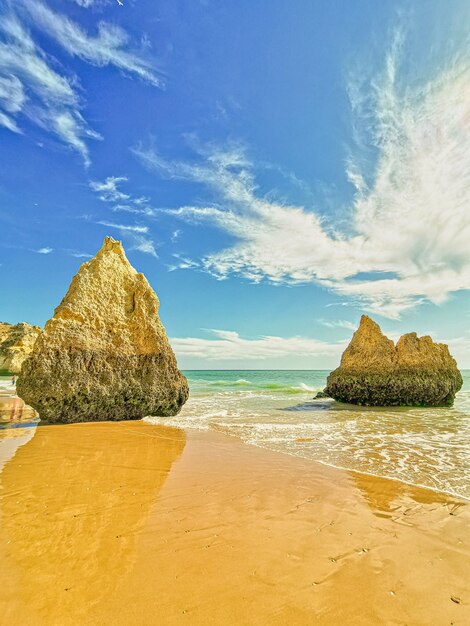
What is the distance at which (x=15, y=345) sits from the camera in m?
41.1

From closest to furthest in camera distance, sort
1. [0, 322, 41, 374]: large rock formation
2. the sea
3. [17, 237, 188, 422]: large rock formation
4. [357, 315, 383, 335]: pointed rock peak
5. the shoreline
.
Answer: the shoreline, the sea, [17, 237, 188, 422]: large rock formation, [357, 315, 383, 335]: pointed rock peak, [0, 322, 41, 374]: large rock formation

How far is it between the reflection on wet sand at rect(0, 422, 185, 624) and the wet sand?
0.06 ft

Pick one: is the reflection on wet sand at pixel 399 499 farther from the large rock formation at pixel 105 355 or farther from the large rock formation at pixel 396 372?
the large rock formation at pixel 396 372

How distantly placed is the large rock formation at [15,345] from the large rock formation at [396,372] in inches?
1384

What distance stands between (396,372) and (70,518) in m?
17.5

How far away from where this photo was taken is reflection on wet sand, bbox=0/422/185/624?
9.18ft

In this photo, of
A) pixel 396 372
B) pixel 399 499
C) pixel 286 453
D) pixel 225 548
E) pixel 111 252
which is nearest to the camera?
pixel 225 548

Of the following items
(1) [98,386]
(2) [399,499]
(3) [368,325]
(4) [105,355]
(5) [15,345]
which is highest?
(5) [15,345]

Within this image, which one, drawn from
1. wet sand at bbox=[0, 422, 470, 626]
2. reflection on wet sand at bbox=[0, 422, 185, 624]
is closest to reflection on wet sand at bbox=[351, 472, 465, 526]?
wet sand at bbox=[0, 422, 470, 626]

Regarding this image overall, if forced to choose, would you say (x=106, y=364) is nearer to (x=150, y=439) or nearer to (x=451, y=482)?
(x=150, y=439)

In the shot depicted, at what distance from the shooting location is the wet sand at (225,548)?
106 inches

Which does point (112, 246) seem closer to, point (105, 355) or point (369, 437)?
point (105, 355)

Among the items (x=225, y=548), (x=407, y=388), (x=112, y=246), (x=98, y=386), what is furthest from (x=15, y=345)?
(x=225, y=548)

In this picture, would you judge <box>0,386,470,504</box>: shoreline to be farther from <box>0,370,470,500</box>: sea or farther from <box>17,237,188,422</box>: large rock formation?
<box>17,237,188,422</box>: large rock formation
